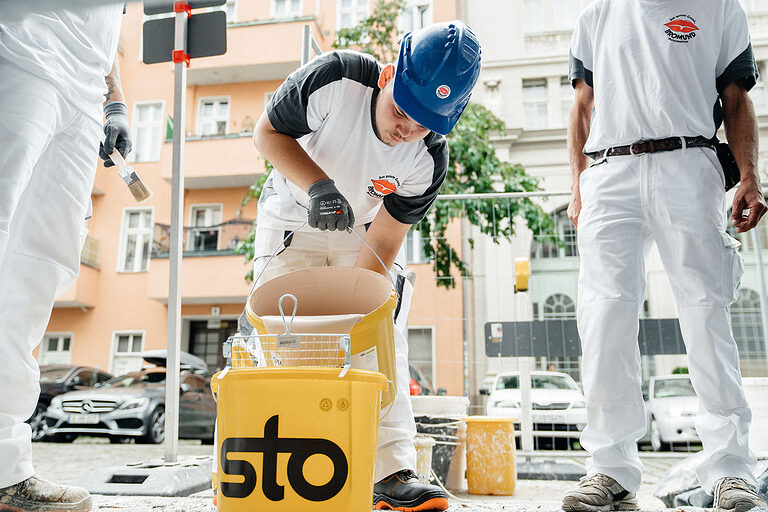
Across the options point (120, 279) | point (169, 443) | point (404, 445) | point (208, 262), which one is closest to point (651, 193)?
point (404, 445)

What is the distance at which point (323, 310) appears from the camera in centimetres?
192

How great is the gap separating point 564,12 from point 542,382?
13026mm

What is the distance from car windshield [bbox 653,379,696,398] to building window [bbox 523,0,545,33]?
10.7m

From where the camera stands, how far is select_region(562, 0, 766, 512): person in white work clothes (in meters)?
2.02

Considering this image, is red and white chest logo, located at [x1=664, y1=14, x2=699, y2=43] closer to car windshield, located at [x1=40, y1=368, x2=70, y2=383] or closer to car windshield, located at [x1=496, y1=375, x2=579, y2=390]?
car windshield, located at [x1=496, y1=375, x2=579, y2=390]

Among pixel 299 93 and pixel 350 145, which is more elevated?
pixel 299 93

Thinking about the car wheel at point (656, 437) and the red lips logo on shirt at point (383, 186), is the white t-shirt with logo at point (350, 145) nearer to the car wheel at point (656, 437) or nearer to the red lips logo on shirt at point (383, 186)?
the red lips logo on shirt at point (383, 186)

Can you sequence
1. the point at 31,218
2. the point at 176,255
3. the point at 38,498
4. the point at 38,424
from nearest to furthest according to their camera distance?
1. the point at 38,498
2. the point at 31,218
3. the point at 176,255
4. the point at 38,424

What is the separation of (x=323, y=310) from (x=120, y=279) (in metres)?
15.6

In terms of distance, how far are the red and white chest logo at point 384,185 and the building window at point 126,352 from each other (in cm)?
1490

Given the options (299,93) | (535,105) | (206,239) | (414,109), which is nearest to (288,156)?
(299,93)

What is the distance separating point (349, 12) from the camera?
15.7 metres

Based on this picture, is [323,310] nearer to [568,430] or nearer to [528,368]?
[528,368]

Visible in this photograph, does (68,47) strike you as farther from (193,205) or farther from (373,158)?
(193,205)
